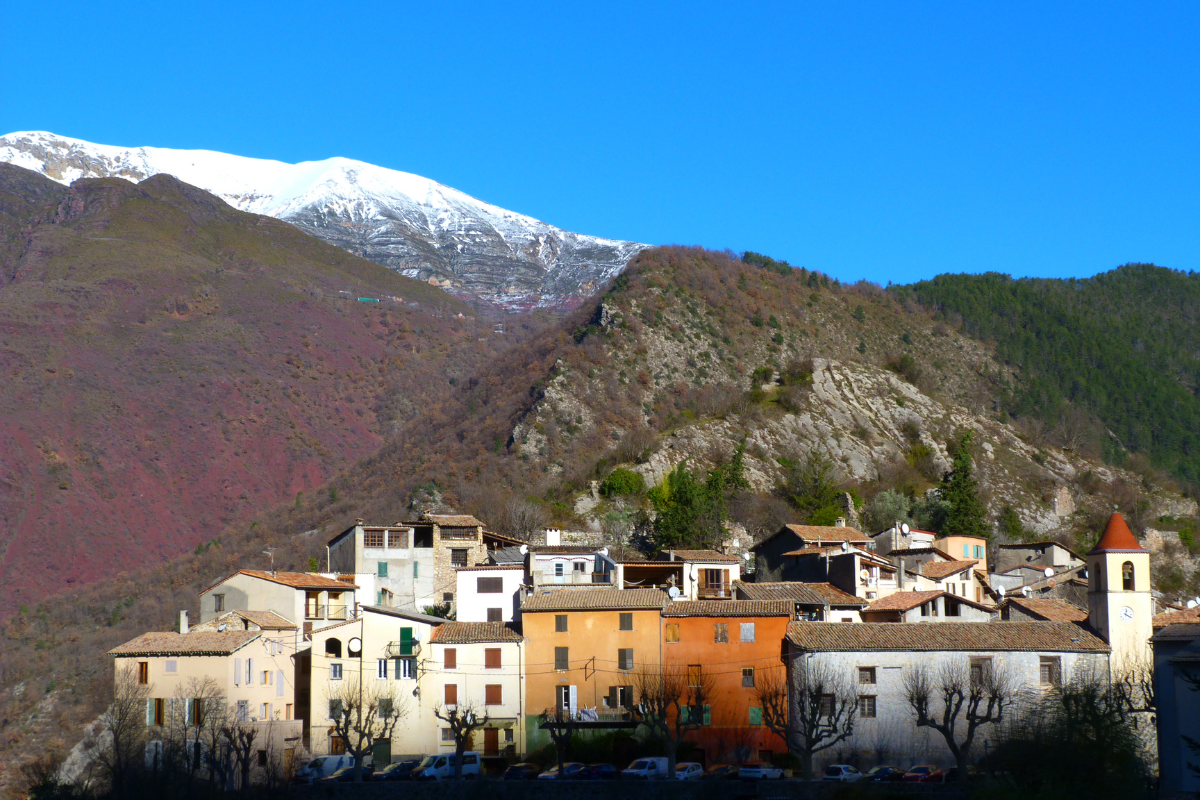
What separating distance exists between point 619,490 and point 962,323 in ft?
287

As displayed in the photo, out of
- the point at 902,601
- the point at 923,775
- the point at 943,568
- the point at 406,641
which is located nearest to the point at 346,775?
the point at 406,641

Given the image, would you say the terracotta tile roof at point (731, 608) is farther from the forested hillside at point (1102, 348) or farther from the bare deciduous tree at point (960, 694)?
the forested hillside at point (1102, 348)

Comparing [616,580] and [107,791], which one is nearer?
[107,791]

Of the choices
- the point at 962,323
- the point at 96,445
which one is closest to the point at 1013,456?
the point at 962,323

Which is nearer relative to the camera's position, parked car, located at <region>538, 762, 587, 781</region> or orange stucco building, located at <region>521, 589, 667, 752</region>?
parked car, located at <region>538, 762, 587, 781</region>

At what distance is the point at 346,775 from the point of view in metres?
50.4

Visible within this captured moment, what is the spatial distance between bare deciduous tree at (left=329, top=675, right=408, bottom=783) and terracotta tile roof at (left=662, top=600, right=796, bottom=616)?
12.0 metres

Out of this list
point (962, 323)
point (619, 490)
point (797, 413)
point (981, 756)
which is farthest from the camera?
point (962, 323)

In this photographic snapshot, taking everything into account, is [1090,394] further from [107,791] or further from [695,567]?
[107,791]

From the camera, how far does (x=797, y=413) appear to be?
4582 inches

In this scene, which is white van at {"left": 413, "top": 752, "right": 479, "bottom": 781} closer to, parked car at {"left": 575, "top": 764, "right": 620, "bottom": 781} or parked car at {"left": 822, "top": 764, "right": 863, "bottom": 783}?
parked car at {"left": 575, "top": 764, "right": 620, "bottom": 781}

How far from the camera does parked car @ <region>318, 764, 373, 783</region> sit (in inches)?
1912

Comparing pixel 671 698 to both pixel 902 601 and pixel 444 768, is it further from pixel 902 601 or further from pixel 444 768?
pixel 902 601

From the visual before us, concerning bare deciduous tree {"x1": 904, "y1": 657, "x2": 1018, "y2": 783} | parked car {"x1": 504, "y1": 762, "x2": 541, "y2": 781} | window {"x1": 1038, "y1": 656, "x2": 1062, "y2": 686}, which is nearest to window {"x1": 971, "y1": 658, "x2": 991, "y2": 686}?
bare deciduous tree {"x1": 904, "y1": 657, "x2": 1018, "y2": 783}
